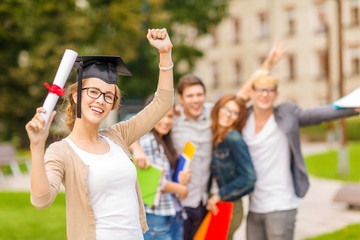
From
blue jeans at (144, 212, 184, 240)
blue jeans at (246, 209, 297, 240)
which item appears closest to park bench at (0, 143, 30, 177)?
blue jeans at (144, 212, 184, 240)

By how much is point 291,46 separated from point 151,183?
35.8 m

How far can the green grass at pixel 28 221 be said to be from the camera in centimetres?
744

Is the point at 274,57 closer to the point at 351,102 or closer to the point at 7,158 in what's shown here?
the point at 351,102

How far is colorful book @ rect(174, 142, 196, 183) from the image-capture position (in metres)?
3.87

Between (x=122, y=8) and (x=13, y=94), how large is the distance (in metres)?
12.2

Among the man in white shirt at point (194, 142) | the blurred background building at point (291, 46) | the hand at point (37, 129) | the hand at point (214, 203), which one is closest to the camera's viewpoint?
the hand at point (37, 129)

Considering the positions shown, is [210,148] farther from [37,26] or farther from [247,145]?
[37,26]

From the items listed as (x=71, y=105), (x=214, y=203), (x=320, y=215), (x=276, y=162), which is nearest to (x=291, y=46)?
(x=320, y=215)

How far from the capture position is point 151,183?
3.85 metres

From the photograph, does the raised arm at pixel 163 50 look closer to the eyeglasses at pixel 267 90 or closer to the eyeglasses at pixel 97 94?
the eyeglasses at pixel 97 94

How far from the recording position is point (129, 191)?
8.27 feet

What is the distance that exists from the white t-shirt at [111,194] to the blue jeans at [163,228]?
1.38 metres

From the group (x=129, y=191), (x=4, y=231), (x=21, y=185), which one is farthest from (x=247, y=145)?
(x=21, y=185)

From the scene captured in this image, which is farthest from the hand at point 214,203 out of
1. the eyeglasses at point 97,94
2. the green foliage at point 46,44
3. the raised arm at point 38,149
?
the green foliage at point 46,44
